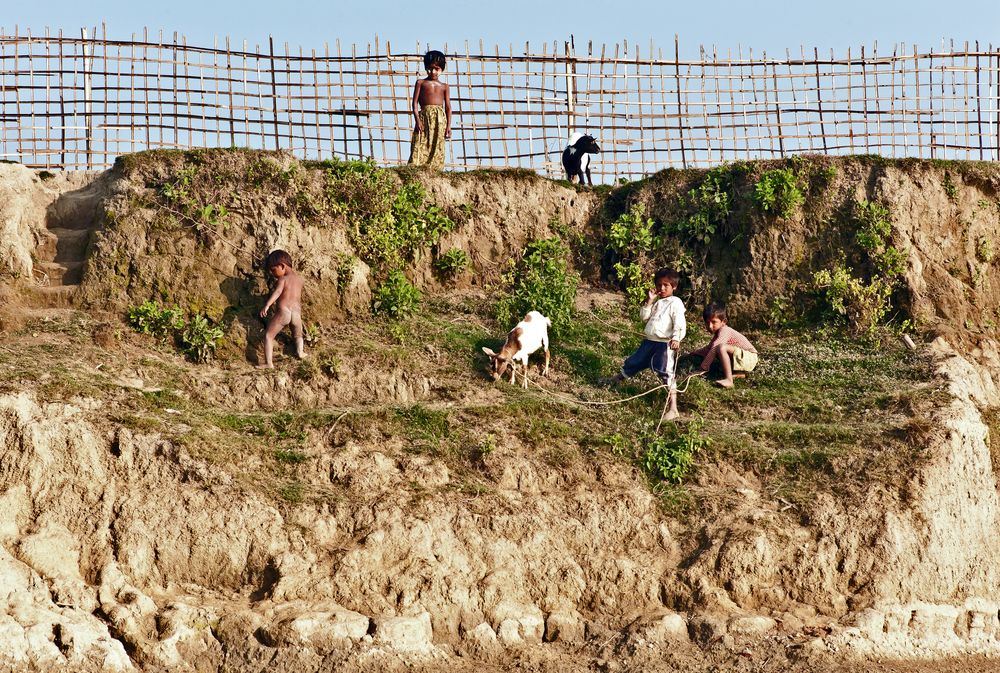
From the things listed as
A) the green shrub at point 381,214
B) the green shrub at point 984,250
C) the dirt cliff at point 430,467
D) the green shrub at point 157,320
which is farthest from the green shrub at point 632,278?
the green shrub at point 157,320

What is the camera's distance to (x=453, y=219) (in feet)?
51.8

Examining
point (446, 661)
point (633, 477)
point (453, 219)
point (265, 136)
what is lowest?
point (446, 661)

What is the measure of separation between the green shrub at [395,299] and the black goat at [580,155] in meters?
3.15

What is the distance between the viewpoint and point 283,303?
44.7 feet

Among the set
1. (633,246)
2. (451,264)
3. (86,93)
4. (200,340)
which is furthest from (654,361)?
(86,93)

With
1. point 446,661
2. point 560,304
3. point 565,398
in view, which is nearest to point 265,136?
point 560,304

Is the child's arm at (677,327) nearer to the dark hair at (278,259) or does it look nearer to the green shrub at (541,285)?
the green shrub at (541,285)

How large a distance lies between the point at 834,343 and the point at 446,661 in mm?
6073

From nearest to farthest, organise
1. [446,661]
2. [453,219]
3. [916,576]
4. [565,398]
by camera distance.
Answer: [446,661]
[916,576]
[565,398]
[453,219]

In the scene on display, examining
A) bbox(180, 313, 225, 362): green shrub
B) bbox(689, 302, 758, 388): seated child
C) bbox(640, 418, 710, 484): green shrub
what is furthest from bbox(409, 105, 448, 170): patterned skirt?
bbox(640, 418, 710, 484): green shrub

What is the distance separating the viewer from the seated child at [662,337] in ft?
43.7

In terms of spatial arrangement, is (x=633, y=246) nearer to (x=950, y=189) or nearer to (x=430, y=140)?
(x=430, y=140)

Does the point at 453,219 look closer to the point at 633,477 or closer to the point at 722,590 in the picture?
the point at 633,477

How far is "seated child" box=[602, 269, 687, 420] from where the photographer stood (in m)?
13.3
